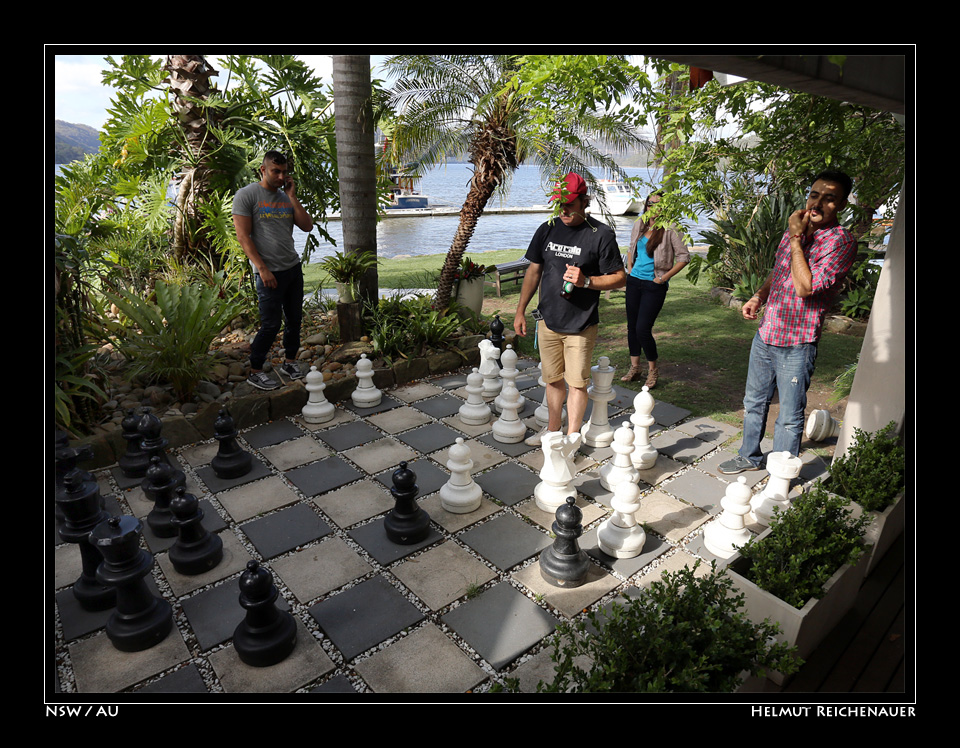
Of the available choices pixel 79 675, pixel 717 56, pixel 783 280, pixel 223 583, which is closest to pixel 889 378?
pixel 783 280

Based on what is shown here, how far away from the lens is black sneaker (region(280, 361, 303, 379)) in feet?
16.8

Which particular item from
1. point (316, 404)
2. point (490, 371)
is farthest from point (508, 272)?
point (316, 404)

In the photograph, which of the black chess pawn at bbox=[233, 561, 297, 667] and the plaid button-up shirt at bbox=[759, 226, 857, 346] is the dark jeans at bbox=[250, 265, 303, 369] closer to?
the black chess pawn at bbox=[233, 561, 297, 667]

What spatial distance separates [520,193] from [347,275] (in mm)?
56497

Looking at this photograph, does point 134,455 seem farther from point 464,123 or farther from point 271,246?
point 464,123

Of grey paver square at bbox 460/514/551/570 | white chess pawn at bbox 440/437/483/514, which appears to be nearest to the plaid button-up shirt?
grey paver square at bbox 460/514/551/570

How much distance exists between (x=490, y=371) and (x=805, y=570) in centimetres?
341

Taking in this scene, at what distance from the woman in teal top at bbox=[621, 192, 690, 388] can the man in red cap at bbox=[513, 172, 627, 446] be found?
1.43 meters

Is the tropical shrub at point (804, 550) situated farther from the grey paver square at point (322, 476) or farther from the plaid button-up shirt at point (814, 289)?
the grey paver square at point (322, 476)

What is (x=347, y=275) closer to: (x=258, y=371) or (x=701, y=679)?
(x=258, y=371)

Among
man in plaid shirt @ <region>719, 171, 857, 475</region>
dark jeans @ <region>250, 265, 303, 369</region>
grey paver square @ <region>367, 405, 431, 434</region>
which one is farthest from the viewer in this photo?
dark jeans @ <region>250, 265, 303, 369</region>

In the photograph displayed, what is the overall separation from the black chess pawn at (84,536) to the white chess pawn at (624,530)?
257cm

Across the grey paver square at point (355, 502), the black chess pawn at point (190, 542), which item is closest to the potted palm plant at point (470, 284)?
the grey paver square at point (355, 502)

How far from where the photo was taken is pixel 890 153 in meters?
3.52
